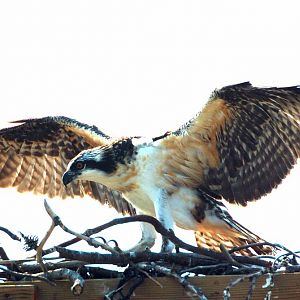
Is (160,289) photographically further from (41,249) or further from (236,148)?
Answer: (236,148)

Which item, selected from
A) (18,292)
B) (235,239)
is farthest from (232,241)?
(18,292)

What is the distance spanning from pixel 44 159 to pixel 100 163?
5.09ft

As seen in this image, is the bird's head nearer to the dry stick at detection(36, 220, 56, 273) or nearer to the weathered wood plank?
the dry stick at detection(36, 220, 56, 273)

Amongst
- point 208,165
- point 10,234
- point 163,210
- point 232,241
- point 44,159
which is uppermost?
point 44,159

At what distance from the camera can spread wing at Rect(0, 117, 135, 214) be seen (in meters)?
7.87

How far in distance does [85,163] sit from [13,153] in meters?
1.60

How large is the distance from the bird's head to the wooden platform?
2100 millimetres

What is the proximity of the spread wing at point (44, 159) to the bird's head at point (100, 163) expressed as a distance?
959 millimetres

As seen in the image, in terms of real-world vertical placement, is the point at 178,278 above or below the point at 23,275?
below

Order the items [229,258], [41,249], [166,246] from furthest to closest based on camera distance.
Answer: [166,246], [229,258], [41,249]

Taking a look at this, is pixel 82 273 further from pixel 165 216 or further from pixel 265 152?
pixel 265 152

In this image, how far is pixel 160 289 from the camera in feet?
15.0

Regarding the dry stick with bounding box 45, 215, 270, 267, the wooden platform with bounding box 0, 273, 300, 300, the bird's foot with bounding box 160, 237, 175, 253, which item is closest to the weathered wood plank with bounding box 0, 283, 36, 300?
the wooden platform with bounding box 0, 273, 300, 300

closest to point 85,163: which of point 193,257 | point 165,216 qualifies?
point 165,216
